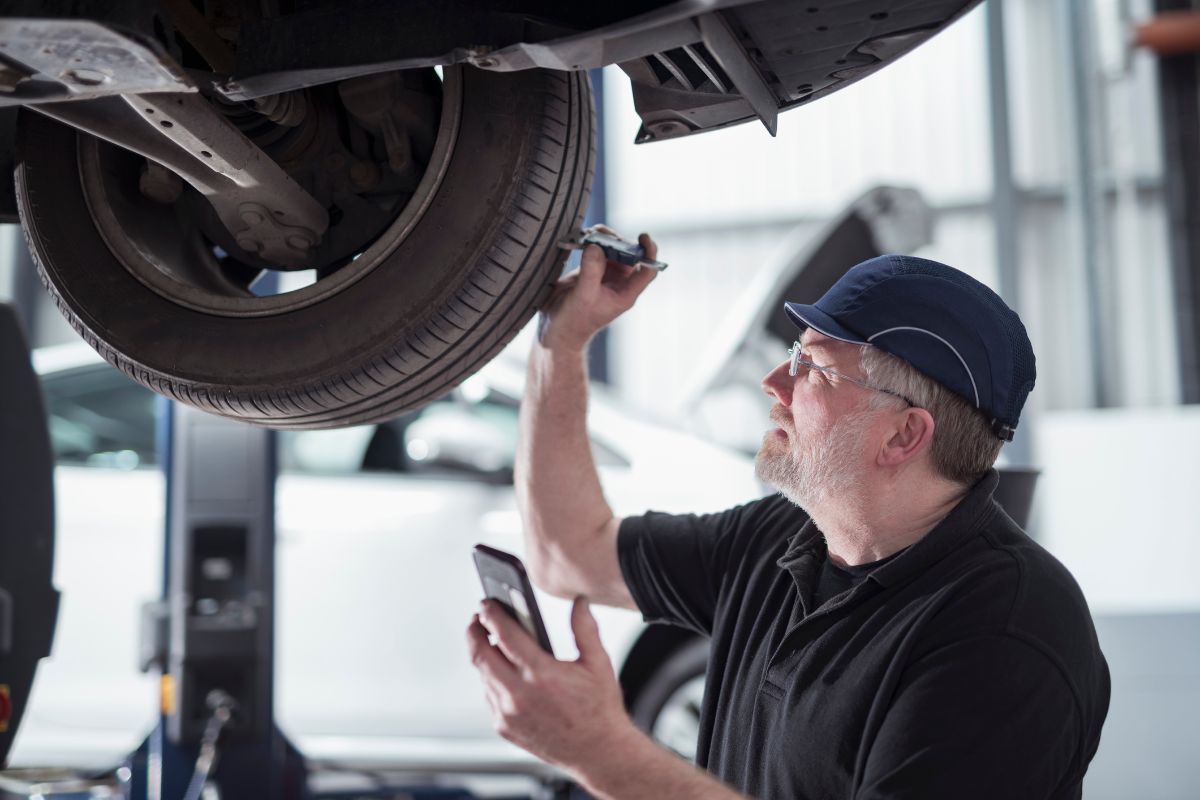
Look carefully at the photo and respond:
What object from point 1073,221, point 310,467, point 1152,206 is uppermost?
point 1152,206

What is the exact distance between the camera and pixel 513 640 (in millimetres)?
1095

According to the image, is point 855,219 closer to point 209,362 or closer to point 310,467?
point 310,467

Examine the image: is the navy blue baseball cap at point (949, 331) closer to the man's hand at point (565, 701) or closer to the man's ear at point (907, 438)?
the man's ear at point (907, 438)

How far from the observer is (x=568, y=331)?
1438mm

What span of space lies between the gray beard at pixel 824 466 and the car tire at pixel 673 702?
1.62 metres

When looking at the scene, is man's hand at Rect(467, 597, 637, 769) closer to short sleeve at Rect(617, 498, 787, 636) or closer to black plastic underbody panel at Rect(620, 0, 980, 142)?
short sleeve at Rect(617, 498, 787, 636)

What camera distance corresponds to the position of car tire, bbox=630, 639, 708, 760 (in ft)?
9.46

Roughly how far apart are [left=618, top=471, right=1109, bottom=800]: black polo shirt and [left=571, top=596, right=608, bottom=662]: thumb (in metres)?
0.25

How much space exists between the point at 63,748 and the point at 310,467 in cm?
91

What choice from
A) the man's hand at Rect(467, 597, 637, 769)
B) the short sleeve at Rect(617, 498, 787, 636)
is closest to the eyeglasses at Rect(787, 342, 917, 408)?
the short sleeve at Rect(617, 498, 787, 636)

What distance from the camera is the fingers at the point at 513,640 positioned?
1077 mm

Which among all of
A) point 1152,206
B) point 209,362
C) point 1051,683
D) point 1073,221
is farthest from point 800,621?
point 1152,206

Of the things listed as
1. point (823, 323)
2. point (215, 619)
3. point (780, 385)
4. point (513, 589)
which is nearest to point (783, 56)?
point (823, 323)

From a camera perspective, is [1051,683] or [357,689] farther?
[357,689]
